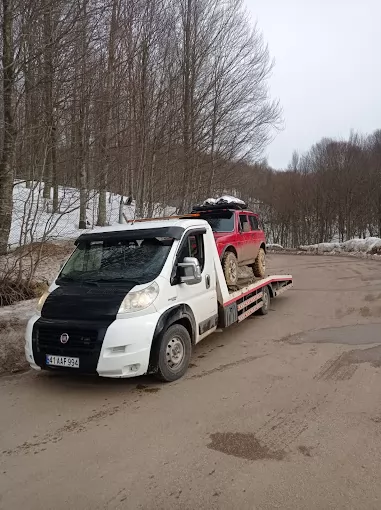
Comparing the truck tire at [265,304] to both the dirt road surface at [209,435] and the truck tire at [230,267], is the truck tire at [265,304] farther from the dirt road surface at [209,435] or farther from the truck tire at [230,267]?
the dirt road surface at [209,435]

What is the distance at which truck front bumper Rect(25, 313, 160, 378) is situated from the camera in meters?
4.54

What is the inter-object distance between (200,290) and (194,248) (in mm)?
654

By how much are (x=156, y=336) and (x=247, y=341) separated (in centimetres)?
261

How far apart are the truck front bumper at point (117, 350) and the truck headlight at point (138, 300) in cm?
12

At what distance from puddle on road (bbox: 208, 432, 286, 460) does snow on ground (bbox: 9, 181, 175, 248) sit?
22.2 feet

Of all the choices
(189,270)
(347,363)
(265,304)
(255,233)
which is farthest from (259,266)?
(189,270)

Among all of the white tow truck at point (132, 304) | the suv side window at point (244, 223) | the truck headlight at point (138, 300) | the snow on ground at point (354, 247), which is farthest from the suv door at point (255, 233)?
the snow on ground at point (354, 247)

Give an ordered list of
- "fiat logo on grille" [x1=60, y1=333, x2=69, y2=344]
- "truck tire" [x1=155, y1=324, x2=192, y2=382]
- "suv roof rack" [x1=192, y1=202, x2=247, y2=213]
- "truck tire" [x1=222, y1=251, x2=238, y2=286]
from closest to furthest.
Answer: "fiat logo on grille" [x1=60, y1=333, x2=69, y2=344], "truck tire" [x1=155, y1=324, x2=192, y2=382], "truck tire" [x1=222, y1=251, x2=238, y2=286], "suv roof rack" [x1=192, y1=202, x2=247, y2=213]

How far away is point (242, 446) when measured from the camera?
3568 mm

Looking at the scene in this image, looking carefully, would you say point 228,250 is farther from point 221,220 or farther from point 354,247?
point 354,247

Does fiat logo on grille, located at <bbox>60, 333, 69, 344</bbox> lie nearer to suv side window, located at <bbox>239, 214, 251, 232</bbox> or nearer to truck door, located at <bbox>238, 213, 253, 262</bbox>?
truck door, located at <bbox>238, 213, 253, 262</bbox>

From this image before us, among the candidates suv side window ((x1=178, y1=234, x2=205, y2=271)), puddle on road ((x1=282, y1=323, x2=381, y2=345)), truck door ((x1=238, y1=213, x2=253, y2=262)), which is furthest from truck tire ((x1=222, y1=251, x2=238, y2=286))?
puddle on road ((x1=282, y1=323, x2=381, y2=345))

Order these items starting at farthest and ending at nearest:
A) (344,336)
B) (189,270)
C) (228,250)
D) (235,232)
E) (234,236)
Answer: (235,232) → (234,236) → (228,250) → (344,336) → (189,270)

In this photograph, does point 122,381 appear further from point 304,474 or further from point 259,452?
point 304,474
